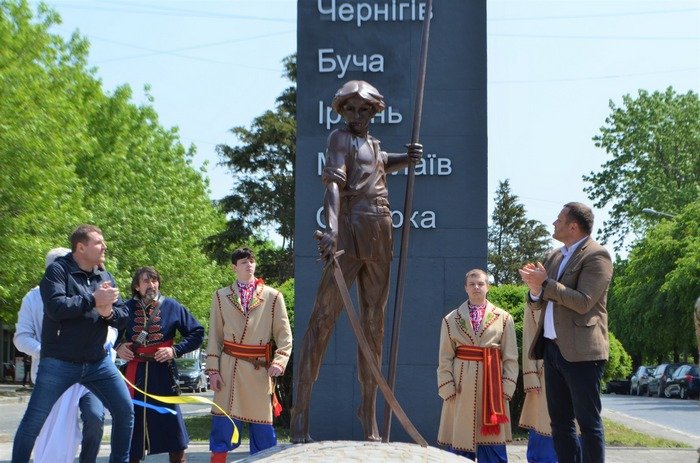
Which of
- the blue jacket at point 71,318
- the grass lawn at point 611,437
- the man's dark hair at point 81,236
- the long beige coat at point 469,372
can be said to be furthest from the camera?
the grass lawn at point 611,437

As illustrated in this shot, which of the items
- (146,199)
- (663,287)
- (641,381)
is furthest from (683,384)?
(146,199)

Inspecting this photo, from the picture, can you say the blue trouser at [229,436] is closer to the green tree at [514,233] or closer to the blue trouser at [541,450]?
the blue trouser at [541,450]

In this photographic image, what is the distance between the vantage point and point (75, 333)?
7457mm

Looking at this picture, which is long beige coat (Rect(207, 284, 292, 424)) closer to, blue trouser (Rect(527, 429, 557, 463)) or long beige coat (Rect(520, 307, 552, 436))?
long beige coat (Rect(520, 307, 552, 436))

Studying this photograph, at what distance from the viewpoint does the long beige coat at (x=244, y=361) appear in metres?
9.46

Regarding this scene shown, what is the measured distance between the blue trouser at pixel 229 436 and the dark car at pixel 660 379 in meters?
37.7

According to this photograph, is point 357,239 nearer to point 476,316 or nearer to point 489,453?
point 476,316

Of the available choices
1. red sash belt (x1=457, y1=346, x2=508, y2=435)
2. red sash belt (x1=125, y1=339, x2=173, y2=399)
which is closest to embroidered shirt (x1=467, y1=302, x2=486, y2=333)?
red sash belt (x1=457, y1=346, x2=508, y2=435)

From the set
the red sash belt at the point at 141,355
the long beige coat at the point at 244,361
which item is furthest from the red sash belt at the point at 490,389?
the red sash belt at the point at 141,355

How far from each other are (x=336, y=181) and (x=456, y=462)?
6.48 feet

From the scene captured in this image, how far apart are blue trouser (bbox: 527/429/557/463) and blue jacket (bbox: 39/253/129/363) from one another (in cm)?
420

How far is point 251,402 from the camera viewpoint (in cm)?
947

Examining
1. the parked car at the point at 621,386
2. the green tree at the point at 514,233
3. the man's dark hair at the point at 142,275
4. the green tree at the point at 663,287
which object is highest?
the green tree at the point at 514,233

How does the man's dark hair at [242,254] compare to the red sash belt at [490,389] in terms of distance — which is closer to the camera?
the man's dark hair at [242,254]
